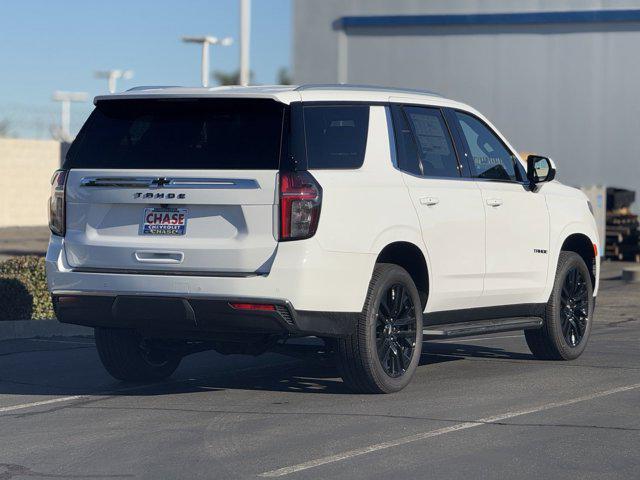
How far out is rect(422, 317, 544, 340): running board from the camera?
964cm

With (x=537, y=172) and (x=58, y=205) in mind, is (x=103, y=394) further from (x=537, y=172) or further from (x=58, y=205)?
(x=537, y=172)

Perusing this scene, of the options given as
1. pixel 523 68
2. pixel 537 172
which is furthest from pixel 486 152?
pixel 523 68

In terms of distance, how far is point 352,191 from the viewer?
8586 mm

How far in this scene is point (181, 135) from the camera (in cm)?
875

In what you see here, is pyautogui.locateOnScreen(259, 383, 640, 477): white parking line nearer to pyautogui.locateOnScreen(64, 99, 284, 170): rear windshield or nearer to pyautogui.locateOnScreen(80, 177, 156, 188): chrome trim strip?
pyautogui.locateOnScreen(64, 99, 284, 170): rear windshield

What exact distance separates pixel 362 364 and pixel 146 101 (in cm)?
226

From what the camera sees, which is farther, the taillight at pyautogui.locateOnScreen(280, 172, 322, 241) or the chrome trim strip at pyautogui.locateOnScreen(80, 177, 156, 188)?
the chrome trim strip at pyautogui.locateOnScreen(80, 177, 156, 188)

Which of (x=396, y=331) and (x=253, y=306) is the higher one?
(x=253, y=306)

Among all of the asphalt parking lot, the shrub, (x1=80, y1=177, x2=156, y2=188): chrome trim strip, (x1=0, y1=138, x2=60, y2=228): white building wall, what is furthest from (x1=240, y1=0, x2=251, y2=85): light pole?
(x1=0, y1=138, x2=60, y2=228): white building wall

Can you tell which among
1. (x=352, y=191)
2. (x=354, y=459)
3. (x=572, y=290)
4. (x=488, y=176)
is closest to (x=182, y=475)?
(x=354, y=459)

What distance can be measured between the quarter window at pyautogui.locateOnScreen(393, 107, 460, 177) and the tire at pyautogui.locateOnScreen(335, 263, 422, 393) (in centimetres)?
79

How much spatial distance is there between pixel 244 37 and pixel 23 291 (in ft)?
35.3

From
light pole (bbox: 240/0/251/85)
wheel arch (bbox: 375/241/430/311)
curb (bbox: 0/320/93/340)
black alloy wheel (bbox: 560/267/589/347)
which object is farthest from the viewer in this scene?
light pole (bbox: 240/0/251/85)

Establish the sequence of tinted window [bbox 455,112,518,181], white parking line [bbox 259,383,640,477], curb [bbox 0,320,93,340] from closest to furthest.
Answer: white parking line [bbox 259,383,640,477] → tinted window [bbox 455,112,518,181] → curb [bbox 0,320,93,340]
